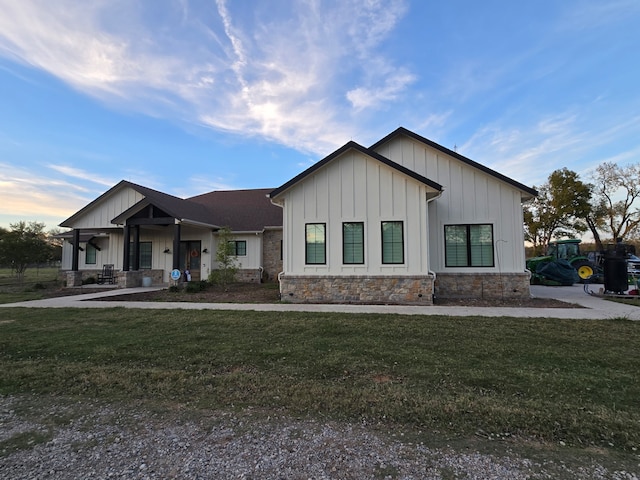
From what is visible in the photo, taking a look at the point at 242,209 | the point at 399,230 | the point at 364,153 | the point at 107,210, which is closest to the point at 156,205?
the point at 107,210

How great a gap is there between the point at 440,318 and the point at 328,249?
4569 mm

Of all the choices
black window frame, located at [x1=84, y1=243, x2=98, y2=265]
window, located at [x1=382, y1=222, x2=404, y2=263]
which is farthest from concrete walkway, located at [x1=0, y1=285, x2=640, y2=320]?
black window frame, located at [x1=84, y1=243, x2=98, y2=265]

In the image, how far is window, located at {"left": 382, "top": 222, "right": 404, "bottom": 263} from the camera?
421 inches

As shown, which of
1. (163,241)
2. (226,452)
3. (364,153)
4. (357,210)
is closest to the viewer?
(226,452)

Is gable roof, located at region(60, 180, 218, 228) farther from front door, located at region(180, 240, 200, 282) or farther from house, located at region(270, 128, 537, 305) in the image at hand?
house, located at region(270, 128, 537, 305)

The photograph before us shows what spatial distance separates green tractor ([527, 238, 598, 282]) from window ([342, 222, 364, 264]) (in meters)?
13.0

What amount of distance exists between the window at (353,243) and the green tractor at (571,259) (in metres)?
13.0

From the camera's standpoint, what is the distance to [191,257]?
18812mm

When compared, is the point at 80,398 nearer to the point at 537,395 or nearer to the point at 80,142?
the point at 537,395

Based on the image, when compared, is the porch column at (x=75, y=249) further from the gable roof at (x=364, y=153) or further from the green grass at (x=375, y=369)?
the gable roof at (x=364, y=153)

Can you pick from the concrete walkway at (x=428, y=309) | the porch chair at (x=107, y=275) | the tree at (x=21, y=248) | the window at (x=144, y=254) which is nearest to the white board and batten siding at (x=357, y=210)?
the concrete walkway at (x=428, y=309)

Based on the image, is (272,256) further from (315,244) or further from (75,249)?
(75,249)

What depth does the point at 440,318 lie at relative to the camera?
7.86 metres

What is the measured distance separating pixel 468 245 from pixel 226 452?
37.7 feet
